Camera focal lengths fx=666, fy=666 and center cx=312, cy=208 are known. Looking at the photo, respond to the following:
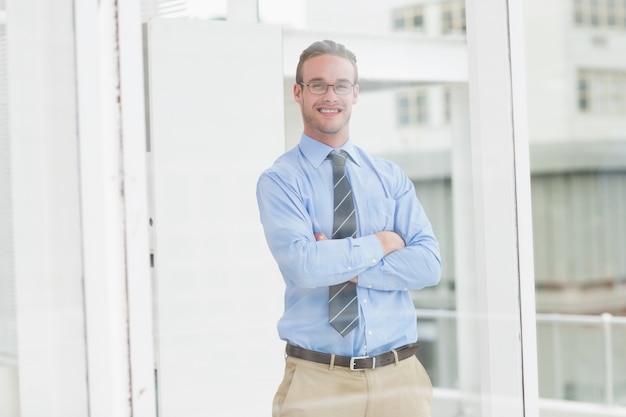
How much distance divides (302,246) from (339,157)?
254 mm

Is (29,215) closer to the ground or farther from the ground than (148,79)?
closer to the ground

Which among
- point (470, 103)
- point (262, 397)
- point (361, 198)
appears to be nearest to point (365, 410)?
point (262, 397)

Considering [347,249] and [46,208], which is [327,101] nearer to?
[347,249]

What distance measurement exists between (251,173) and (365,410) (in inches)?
26.4

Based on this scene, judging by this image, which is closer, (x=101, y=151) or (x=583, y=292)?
(x=101, y=151)

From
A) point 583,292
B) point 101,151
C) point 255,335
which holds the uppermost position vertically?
point 101,151

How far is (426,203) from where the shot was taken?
5.77 feet

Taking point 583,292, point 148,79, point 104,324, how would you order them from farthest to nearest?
point 583,292 → point 148,79 → point 104,324

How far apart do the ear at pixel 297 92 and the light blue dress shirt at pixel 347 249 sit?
0.10 meters

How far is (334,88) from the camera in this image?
5.58 feet

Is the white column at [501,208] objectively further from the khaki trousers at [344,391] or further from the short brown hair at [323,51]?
the short brown hair at [323,51]

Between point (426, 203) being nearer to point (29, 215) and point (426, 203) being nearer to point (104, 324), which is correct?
point (104, 324)

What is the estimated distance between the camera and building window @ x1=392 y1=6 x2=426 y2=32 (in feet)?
5.82

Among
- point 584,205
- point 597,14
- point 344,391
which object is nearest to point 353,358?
point 344,391
